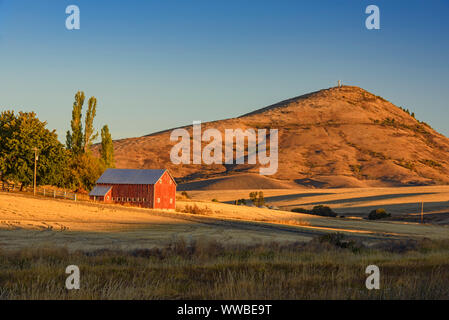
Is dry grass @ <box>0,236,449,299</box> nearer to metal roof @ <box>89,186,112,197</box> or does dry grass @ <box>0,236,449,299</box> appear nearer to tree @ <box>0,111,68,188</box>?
metal roof @ <box>89,186,112,197</box>

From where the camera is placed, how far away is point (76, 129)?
71750 millimetres

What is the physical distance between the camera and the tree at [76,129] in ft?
234

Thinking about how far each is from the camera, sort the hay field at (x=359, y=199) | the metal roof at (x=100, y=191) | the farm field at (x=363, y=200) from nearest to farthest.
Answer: the metal roof at (x=100, y=191)
the farm field at (x=363, y=200)
the hay field at (x=359, y=199)

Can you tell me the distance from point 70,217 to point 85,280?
33.4m

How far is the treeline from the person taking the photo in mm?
62031

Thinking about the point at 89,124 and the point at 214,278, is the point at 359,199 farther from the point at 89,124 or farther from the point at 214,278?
the point at 214,278

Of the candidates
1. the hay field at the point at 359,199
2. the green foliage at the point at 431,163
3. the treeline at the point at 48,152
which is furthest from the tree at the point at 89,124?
the green foliage at the point at 431,163

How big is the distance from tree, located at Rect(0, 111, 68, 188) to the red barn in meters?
6.93

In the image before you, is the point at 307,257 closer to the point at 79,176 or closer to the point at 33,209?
the point at 33,209

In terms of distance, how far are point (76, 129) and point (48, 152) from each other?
853 cm

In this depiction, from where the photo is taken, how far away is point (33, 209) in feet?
156

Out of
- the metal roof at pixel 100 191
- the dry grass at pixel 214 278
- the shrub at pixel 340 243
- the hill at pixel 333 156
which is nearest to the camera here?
the dry grass at pixel 214 278

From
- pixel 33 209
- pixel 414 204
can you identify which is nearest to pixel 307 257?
pixel 33 209

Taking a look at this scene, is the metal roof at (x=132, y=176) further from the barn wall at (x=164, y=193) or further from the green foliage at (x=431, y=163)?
the green foliage at (x=431, y=163)
